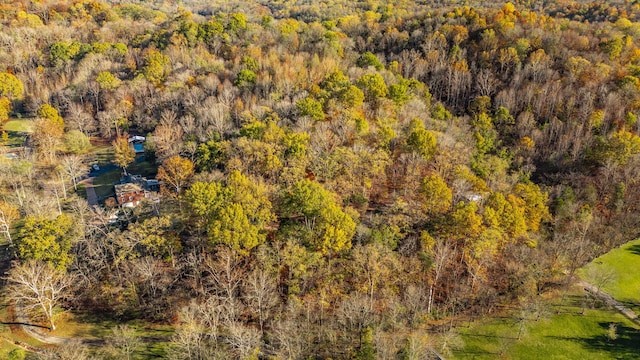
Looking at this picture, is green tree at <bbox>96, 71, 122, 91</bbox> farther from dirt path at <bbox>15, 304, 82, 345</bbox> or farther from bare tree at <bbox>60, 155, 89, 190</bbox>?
dirt path at <bbox>15, 304, 82, 345</bbox>

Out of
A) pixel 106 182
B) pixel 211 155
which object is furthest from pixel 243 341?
pixel 106 182

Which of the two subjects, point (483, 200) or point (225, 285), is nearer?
point (225, 285)

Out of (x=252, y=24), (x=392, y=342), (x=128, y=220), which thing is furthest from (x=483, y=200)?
(x=252, y=24)

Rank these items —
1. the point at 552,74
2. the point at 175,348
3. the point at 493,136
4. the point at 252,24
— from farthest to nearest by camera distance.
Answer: the point at 252,24
the point at 552,74
the point at 493,136
the point at 175,348

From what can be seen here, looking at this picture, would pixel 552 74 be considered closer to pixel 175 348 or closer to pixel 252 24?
pixel 252 24

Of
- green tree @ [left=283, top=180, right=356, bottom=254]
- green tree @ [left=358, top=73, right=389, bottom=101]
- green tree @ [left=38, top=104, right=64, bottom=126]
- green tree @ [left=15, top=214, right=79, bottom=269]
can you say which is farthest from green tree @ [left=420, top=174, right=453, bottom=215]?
green tree @ [left=38, top=104, right=64, bottom=126]

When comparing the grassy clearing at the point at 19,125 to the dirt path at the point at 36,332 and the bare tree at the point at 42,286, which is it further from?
the bare tree at the point at 42,286

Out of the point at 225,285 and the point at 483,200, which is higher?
the point at 483,200
